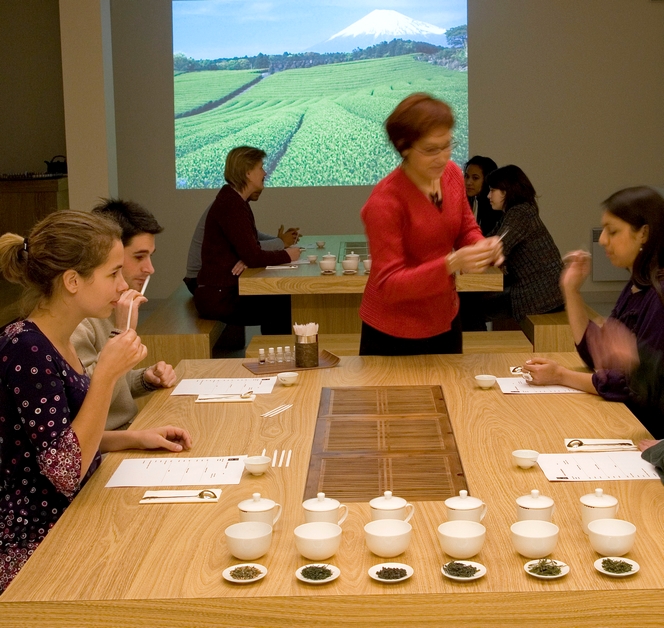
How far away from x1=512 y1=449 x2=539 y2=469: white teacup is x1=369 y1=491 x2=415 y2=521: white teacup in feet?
1.25

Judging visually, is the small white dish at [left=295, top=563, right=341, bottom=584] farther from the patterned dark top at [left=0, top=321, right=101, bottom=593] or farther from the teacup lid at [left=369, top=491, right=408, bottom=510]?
the patterned dark top at [left=0, top=321, right=101, bottom=593]

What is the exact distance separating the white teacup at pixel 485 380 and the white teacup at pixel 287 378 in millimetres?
542

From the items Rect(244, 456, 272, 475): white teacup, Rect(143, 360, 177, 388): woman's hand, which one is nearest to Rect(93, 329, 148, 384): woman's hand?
Rect(244, 456, 272, 475): white teacup

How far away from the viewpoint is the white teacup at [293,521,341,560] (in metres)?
1.54

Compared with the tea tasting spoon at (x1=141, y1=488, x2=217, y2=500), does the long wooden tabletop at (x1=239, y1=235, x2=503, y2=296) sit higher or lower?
higher

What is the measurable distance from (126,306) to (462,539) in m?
1.36

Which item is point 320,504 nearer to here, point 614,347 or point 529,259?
point 614,347

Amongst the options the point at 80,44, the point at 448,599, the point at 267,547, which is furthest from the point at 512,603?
the point at 80,44

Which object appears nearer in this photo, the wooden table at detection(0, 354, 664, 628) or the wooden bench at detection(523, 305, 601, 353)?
the wooden table at detection(0, 354, 664, 628)

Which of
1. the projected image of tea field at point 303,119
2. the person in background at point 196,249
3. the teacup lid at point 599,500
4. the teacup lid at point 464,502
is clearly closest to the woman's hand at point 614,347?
the teacup lid at point 599,500

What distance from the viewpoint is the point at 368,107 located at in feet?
27.8

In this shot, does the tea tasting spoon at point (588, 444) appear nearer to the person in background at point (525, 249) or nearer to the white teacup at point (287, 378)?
the white teacup at point (287, 378)

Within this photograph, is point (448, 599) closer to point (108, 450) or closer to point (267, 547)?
point (267, 547)

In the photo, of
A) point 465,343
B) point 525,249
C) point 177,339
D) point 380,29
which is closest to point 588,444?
point 465,343
